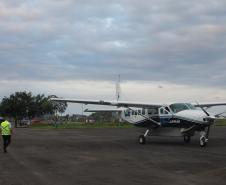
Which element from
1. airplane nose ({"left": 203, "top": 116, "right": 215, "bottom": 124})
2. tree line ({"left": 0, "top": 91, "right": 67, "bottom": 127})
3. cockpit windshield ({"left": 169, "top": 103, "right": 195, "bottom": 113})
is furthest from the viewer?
tree line ({"left": 0, "top": 91, "right": 67, "bottom": 127})

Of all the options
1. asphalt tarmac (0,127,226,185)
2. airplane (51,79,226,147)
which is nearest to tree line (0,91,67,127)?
airplane (51,79,226,147)

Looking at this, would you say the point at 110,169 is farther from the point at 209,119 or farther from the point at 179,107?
the point at 179,107

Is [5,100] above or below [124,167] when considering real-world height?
above

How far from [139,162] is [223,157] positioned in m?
3.75

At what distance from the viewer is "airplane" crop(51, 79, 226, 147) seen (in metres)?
23.6

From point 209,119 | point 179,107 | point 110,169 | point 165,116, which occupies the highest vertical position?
point 179,107

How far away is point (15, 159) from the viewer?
16750mm

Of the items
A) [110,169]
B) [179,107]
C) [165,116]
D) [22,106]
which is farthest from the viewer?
[22,106]

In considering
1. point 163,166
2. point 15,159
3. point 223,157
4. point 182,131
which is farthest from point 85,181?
point 182,131

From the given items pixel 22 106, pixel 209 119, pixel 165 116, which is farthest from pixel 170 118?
pixel 22 106

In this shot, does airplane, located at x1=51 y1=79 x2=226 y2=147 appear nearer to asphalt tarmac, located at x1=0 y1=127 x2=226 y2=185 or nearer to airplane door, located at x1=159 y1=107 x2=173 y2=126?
airplane door, located at x1=159 y1=107 x2=173 y2=126

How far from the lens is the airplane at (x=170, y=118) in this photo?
77.5 ft

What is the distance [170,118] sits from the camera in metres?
25.2

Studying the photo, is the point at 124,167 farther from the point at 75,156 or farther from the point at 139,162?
the point at 75,156
